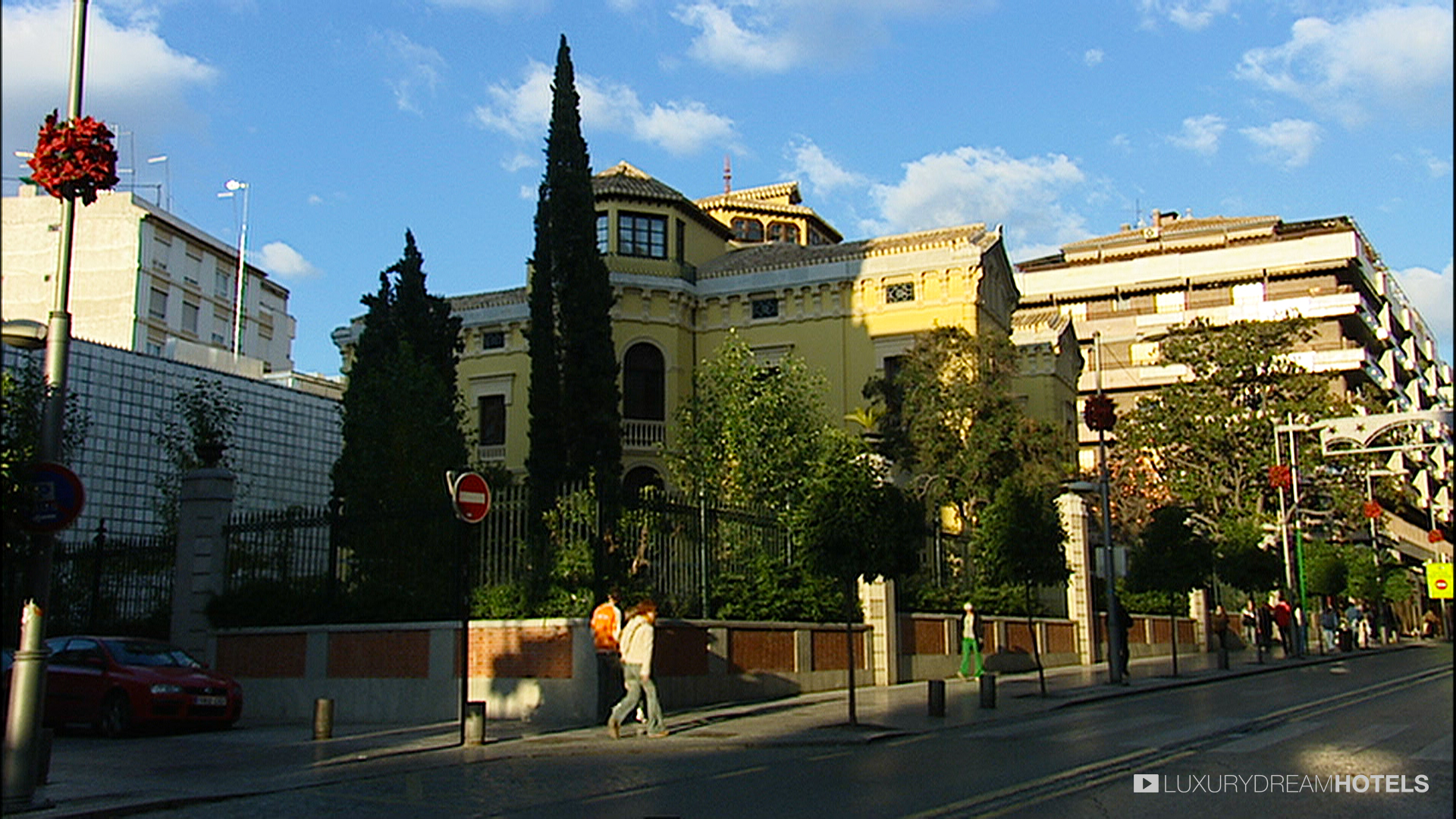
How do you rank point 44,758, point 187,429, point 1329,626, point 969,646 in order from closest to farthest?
point 44,758 → point 969,646 → point 187,429 → point 1329,626

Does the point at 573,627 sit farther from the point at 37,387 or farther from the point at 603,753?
the point at 37,387

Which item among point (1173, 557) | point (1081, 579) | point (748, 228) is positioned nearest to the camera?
point (1173, 557)

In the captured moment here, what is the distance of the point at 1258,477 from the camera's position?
1866 inches

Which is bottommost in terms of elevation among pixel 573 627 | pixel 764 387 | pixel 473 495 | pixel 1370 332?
pixel 573 627

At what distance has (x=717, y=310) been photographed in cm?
4312

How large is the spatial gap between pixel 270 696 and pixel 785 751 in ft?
32.6

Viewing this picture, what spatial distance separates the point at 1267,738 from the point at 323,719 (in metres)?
10.8

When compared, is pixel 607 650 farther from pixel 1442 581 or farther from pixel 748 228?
pixel 748 228

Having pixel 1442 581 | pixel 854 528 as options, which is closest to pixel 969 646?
pixel 854 528

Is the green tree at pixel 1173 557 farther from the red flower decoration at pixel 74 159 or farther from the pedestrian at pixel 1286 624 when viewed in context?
the red flower decoration at pixel 74 159

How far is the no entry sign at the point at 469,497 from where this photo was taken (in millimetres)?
15078

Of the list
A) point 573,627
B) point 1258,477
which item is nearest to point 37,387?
point 573,627

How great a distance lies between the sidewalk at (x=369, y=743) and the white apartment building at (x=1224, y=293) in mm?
57491

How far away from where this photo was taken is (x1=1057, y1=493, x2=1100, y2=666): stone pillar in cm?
3288
